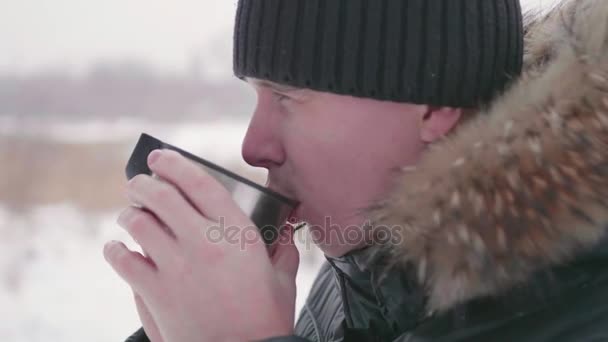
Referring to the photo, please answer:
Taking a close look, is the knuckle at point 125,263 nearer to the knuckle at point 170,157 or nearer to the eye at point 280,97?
the knuckle at point 170,157

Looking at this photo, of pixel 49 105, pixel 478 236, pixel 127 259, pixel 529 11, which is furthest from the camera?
pixel 49 105

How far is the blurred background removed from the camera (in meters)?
1.43

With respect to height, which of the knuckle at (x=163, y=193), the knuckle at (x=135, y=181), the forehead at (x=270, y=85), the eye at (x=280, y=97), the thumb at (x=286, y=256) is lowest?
the thumb at (x=286, y=256)

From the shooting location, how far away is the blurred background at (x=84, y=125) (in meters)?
1.43

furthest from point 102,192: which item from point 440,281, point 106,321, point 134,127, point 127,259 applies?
point 440,281

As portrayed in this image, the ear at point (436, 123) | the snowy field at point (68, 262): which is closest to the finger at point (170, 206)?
the ear at point (436, 123)

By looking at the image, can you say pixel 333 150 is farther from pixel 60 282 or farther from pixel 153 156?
pixel 60 282

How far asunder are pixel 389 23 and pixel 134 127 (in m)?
0.88

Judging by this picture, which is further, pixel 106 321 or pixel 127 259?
pixel 106 321

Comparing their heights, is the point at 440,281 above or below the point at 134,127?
below

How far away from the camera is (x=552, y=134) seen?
1.89ft

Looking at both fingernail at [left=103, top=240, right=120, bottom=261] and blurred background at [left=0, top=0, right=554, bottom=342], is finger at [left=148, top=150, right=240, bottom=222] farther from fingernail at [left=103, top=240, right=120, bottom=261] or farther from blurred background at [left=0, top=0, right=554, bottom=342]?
blurred background at [left=0, top=0, right=554, bottom=342]

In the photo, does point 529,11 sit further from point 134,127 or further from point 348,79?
point 134,127

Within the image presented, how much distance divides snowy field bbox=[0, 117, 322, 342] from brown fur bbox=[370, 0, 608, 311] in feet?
2.74
